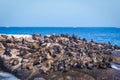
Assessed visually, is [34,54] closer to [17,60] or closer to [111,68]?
[17,60]

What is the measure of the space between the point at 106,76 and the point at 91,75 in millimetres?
625

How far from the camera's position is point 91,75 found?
579 inches

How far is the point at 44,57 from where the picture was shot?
15352 mm

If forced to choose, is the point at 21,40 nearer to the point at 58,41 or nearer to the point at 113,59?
the point at 58,41

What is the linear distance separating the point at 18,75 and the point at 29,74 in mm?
460

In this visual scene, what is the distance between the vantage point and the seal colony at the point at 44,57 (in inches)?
575

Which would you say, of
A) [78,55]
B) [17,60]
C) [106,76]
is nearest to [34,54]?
[17,60]

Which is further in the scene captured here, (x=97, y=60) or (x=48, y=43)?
(x=48, y=43)

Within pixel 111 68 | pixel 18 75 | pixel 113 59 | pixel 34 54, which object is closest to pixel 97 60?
pixel 111 68

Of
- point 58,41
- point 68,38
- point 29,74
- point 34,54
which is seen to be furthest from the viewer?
point 68,38

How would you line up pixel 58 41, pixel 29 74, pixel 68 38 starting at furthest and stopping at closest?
pixel 68 38 → pixel 58 41 → pixel 29 74

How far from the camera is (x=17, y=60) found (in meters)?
15.0

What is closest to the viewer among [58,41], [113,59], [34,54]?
[34,54]

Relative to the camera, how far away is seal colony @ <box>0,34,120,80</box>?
1461 cm
